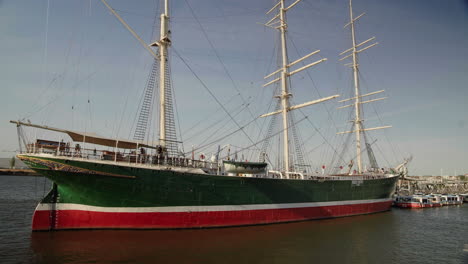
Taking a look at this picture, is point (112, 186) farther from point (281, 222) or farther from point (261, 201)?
point (281, 222)

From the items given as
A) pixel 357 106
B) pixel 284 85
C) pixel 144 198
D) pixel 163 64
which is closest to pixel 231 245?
pixel 144 198

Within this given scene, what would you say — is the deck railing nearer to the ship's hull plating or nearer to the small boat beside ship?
the ship's hull plating

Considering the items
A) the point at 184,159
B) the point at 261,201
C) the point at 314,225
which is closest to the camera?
the point at 184,159

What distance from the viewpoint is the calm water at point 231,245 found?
37.8 ft

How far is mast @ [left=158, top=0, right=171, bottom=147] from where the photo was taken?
1750 centimetres

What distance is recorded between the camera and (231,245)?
541 inches

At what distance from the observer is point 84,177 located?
14.5 meters

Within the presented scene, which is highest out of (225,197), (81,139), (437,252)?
(81,139)

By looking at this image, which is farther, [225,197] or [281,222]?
[281,222]

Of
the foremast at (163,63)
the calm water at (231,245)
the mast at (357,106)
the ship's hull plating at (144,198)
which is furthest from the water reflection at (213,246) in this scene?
the mast at (357,106)

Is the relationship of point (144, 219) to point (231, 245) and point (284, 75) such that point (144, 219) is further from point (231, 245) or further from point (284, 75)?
point (284, 75)

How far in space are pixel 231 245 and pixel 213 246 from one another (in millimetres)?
1006

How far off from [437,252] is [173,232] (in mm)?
15097

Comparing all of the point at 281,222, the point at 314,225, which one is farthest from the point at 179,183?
the point at 314,225
